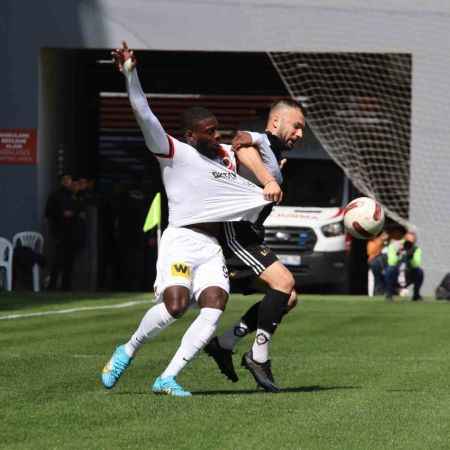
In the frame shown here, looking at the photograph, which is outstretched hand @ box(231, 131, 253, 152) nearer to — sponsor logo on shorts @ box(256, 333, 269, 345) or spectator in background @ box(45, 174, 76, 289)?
sponsor logo on shorts @ box(256, 333, 269, 345)

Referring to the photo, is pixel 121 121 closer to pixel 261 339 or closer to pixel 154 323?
pixel 261 339

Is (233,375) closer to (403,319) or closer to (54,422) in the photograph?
(54,422)

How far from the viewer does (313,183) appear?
29.4m

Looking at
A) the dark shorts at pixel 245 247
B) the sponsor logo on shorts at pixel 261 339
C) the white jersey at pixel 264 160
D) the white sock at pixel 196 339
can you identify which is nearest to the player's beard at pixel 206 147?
the white jersey at pixel 264 160

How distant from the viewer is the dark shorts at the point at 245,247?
10281 mm

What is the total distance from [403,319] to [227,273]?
10675 mm

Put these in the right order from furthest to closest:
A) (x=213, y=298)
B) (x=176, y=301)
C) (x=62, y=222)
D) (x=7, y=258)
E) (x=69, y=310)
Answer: (x=62, y=222), (x=7, y=258), (x=69, y=310), (x=213, y=298), (x=176, y=301)

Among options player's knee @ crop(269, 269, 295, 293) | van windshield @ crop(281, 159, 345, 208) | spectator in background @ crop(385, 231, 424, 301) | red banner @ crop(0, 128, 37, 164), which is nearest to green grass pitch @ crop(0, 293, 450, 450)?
player's knee @ crop(269, 269, 295, 293)

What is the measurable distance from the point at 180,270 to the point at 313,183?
19.7 m

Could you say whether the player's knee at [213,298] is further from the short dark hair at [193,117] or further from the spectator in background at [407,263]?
the spectator in background at [407,263]

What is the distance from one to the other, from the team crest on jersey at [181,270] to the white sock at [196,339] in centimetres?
25

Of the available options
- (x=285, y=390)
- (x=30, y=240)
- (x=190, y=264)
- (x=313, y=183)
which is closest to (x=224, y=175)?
(x=190, y=264)

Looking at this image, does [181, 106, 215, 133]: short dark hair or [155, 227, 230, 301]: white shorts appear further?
[181, 106, 215, 133]: short dark hair

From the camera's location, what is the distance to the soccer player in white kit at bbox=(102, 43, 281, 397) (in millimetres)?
9820
